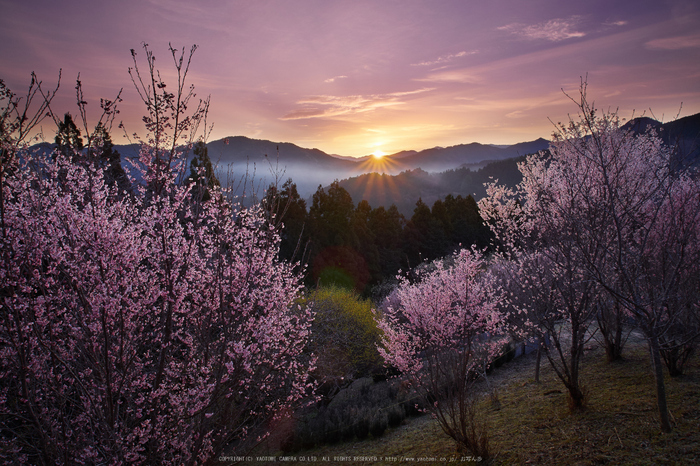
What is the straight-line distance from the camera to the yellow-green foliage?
36.8ft

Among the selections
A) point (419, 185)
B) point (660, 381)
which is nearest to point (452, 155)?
point (419, 185)

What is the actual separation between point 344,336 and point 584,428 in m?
7.82

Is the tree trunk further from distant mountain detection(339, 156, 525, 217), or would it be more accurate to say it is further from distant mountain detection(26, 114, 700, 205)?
distant mountain detection(339, 156, 525, 217)

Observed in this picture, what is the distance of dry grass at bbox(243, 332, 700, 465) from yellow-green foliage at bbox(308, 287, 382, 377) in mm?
3483

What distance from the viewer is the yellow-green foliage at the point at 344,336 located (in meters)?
11.2

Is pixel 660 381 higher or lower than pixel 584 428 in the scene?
higher

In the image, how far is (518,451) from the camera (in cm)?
473

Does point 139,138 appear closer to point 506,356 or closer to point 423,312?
point 423,312

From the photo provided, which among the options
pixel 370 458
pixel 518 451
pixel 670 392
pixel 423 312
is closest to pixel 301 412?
pixel 370 458

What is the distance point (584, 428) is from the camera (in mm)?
4770

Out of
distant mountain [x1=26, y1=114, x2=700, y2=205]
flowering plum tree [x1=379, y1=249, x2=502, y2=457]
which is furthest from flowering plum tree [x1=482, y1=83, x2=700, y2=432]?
distant mountain [x1=26, y1=114, x2=700, y2=205]

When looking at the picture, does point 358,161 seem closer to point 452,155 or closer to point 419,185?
point 452,155

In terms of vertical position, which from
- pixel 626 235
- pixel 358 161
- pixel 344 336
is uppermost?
pixel 358 161

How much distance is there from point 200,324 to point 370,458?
493cm
